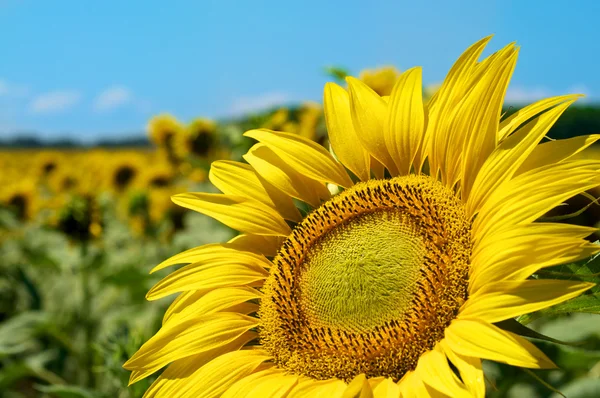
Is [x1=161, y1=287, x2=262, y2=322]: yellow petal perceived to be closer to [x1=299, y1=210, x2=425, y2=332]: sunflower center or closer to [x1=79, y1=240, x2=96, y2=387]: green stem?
[x1=299, y1=210, x2=425, y2=332]: sunflower center

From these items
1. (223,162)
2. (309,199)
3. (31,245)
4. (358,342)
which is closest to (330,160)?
(309,199)

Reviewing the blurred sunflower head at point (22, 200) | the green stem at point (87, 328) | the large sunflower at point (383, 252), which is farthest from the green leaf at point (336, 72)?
the blurred sunflower head at point (22, 200)

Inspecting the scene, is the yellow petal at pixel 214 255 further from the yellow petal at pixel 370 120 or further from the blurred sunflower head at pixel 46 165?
the blurred sunflower head at pixel 46 165

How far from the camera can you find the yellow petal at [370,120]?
1.87 m

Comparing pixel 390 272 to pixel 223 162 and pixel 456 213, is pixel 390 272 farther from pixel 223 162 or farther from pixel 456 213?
pixel 223 162

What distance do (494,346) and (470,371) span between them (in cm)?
7

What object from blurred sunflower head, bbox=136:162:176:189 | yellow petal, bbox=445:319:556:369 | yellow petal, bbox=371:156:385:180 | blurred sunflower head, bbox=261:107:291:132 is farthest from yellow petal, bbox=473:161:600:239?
blurred sunflower head, bbox=136:162:176:189

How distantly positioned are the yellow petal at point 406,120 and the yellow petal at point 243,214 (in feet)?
1.37

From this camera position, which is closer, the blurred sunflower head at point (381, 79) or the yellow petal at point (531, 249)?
the yellow petal at point (531, 249)

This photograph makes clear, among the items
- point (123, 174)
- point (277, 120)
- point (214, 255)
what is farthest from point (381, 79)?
point (123, 174)

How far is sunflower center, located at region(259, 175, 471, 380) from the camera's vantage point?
1506 millimetres

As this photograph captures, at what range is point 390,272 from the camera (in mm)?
1589

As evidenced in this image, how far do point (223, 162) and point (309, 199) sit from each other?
30 cm

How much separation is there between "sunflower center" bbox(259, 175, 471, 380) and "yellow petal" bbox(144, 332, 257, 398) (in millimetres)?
104
